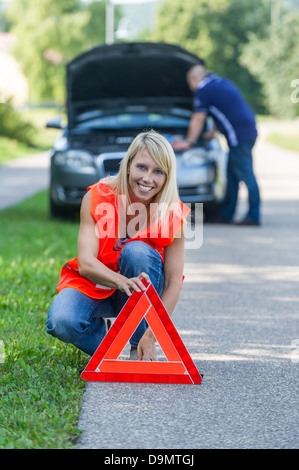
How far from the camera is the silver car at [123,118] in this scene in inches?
372

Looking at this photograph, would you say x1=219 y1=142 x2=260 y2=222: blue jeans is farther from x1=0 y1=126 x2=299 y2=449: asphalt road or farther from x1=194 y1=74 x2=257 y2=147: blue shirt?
x1=0 y1=126 x2=299 y2=449: asphalt road

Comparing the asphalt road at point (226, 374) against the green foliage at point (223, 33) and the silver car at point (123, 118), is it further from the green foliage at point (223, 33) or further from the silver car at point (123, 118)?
the green foliage at point (223, 33)

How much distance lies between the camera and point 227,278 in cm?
693

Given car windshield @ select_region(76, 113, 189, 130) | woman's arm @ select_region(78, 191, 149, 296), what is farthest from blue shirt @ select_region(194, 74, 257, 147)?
woman's arm @ select_region(78, 191, 149, 296)

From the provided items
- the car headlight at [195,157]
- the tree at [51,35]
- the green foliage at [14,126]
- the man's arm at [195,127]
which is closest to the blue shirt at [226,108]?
the man's arm at [195,127]

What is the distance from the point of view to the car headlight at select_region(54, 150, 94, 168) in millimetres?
9344

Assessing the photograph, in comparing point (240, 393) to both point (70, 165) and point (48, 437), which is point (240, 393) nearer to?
point (48, 437)

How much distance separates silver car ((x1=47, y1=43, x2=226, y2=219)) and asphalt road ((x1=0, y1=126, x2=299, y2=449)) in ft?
4.33

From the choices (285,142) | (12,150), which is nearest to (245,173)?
(12,150)

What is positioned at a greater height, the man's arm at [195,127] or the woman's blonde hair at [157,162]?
the woman's blonde hair at [157,162]

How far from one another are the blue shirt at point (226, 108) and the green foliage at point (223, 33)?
63581 millimetres

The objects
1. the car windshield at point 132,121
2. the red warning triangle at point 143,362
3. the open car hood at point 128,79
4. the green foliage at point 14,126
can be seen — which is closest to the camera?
the red warning triangle at point 143,362

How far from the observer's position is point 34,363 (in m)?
4.26

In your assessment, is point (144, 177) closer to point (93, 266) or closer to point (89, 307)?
point (93, 266)
